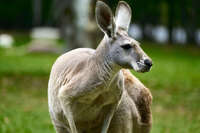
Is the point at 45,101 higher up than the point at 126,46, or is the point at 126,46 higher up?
the point at 126,46

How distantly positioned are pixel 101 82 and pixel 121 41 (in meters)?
0.31

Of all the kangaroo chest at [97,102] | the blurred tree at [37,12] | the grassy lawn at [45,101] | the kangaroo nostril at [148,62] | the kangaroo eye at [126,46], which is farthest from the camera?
the blurred tree at [37,12]

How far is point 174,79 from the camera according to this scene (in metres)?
13.5

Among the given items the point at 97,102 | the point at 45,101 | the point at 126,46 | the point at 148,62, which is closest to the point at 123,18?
the point at 126,46

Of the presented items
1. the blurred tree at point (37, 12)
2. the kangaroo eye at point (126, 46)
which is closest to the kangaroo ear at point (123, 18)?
the kangaroo eye at point (126, 46)

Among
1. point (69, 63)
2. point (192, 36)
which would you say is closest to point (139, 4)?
point (192, 36)

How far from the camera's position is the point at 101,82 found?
159 inches

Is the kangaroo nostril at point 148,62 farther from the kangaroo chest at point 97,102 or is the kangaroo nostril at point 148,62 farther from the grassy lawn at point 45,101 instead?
the grassy lawn at point 45,101

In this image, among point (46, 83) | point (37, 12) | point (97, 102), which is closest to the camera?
point (97, 102)

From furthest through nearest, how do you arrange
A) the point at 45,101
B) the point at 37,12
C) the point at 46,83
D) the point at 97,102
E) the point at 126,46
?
the point at 37,12
the point at 46,83
the point at 45,101
the point at 97,102
the point at 126,46

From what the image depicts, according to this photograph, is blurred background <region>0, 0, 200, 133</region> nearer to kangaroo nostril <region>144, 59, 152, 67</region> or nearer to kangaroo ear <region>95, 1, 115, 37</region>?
kangaroo ear <region>95, 1, 115, 37</region>

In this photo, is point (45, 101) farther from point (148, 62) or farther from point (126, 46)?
point (148, 62)

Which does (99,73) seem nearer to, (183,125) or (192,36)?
(183,125)

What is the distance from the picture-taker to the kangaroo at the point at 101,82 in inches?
157
